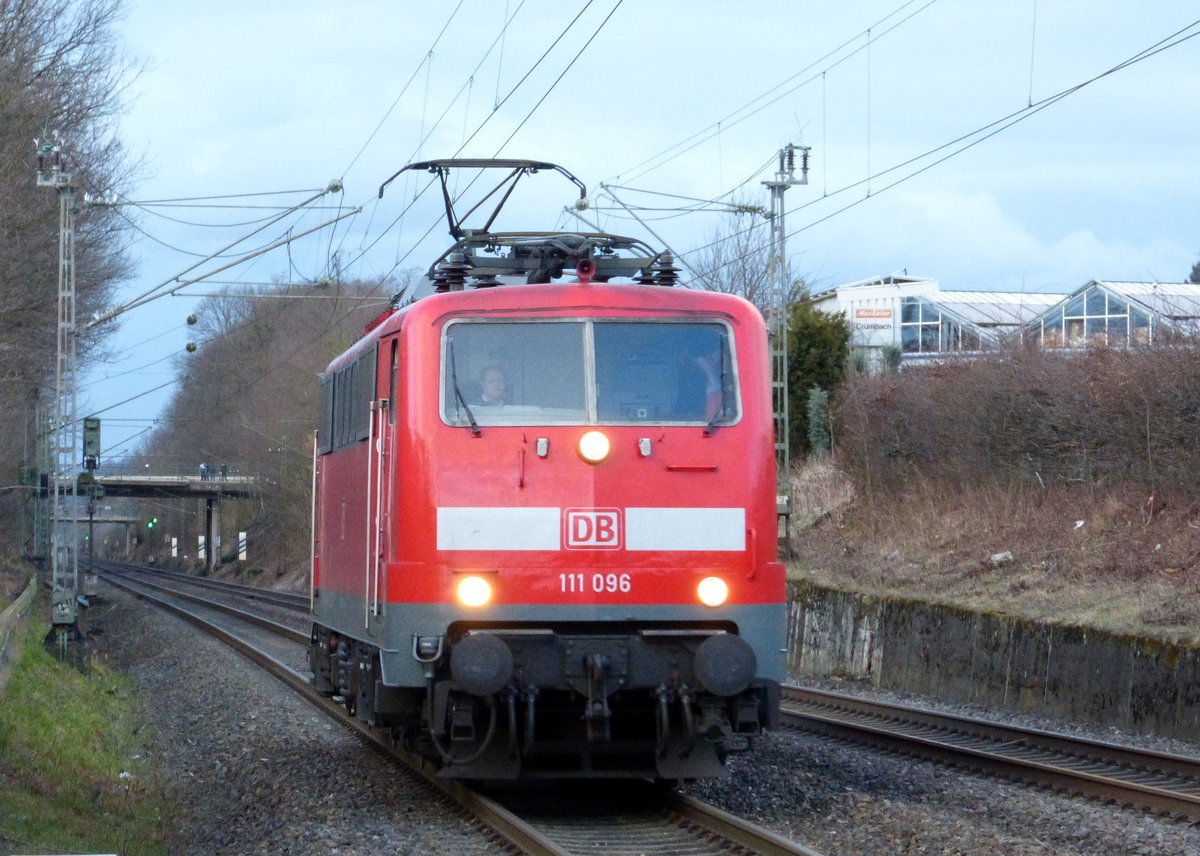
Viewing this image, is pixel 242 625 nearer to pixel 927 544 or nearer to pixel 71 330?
pixel 71 330

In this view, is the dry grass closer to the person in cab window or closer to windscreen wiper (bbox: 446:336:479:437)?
the person in cab window

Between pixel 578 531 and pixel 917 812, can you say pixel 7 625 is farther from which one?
pixel 917 812

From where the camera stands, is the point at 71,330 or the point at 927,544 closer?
the point at 927,544

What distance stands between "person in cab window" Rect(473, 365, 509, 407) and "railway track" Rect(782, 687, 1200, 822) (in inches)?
179

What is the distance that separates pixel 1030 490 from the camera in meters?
21.5

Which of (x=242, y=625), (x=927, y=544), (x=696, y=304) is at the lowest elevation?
(x=242, y=625)

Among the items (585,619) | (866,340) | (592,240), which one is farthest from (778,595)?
(866,340)

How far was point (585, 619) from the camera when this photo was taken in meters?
8.62

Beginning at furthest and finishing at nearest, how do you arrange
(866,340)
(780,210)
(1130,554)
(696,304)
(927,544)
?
1. (866,340)
2. (780,210)
3. (927,544)
4. (1130,554)
5. (696,304)

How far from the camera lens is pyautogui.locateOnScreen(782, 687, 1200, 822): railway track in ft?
Result: 31.1

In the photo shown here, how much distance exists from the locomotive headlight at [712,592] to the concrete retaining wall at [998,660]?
6.52m

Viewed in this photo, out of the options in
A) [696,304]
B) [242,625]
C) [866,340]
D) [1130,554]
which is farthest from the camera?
[866,340]

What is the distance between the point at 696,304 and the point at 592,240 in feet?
3.90

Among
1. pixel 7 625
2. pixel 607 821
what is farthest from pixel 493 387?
pixel 7 625
